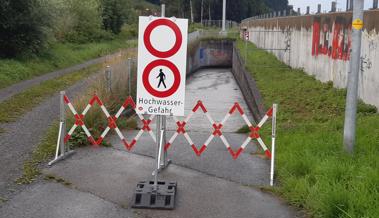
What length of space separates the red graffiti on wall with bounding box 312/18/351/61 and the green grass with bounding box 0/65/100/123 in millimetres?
9169

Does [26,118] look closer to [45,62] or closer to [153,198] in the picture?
[153,198]

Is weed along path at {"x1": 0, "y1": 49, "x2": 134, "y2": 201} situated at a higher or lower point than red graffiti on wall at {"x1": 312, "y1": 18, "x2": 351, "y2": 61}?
lower

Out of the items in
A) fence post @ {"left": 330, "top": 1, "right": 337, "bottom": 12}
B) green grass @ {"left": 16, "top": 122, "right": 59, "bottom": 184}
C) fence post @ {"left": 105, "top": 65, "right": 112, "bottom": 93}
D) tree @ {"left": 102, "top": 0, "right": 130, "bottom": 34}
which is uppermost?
tree @ {"left": 102, "top": 0, "right": 130, "bottom": 34}

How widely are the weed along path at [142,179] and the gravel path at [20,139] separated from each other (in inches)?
17.9

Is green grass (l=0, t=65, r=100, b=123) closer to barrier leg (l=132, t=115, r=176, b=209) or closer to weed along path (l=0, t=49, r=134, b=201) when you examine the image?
weed along path (l=0, t=49, r=134, b=201)

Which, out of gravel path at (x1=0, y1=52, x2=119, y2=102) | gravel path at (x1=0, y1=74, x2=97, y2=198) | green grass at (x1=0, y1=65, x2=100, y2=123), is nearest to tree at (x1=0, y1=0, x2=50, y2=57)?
gravel path at (x1=0, y1=52, x2=119, y2=102)

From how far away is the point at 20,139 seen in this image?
977 cm

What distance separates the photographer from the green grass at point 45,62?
744 inches

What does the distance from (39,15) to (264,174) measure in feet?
57.6

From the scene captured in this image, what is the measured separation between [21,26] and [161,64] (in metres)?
17.5

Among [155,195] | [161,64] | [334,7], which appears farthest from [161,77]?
[334,7]

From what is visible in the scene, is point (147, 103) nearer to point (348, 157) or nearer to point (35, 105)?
point (348, 157)

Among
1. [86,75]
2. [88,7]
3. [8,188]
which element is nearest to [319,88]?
[86,75]

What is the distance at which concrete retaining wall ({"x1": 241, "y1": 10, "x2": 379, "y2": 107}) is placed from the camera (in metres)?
12.7
